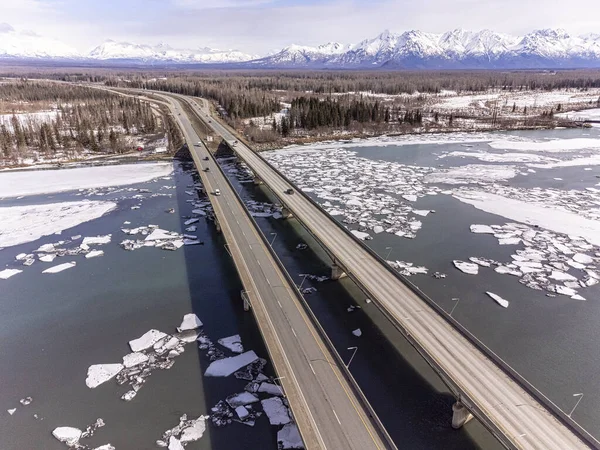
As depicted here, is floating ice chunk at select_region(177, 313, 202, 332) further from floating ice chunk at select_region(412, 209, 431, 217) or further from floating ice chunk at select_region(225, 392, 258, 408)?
floating ice chunk at select_region(412, 209, 431, 217)

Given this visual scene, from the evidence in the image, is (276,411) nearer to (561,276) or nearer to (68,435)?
(68,435)

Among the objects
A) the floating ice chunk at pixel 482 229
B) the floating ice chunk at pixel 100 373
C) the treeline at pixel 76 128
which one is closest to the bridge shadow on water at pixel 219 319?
the floating ice chunk at pixel 100 373

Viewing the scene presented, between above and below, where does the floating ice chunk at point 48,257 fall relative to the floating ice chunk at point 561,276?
above

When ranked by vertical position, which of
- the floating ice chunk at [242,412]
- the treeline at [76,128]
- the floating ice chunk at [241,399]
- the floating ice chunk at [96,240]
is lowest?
the floating ice chunk at [242,412]

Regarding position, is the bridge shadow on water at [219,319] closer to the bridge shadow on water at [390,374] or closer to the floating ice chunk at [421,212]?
the bridge shadow on water at [390,374]

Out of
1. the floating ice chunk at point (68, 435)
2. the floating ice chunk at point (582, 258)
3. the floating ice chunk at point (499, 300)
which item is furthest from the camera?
the floating ice chunk at point (582, 258)

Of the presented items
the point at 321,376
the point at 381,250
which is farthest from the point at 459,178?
the point at 321,376

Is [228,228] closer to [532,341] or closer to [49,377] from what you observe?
[49,377]
